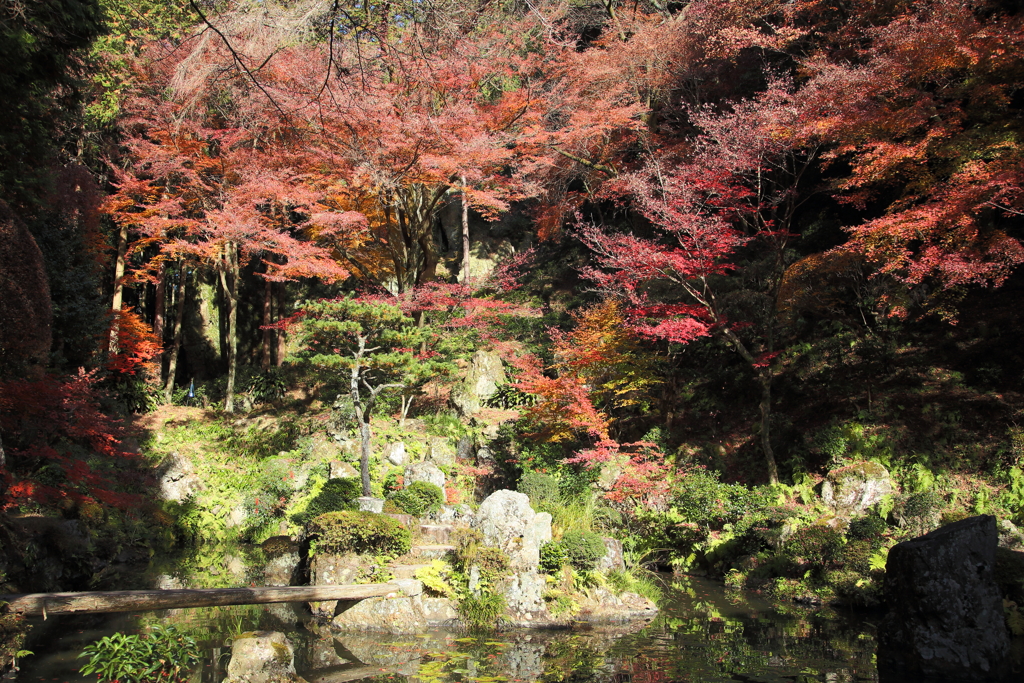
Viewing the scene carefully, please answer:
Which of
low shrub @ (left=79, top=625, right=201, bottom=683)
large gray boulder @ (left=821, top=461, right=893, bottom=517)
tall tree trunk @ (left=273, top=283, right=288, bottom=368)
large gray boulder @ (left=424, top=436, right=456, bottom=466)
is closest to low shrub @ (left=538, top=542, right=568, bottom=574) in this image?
low shrub @ (left=79, top=625, right=201, bottom=683)

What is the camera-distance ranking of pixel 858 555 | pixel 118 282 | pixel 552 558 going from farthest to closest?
pixel 118 282 < pixel 858 555 < pixel 552 558

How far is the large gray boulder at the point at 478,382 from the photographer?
15.7m

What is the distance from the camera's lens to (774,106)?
11.4 metres

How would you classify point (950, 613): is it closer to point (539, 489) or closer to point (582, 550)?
point (582, 550)

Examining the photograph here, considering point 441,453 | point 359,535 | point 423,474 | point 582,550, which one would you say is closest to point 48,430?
point 359,535

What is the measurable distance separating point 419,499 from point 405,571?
102 inches

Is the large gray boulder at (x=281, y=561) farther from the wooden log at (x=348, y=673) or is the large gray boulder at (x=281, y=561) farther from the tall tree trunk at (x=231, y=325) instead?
the tall tree trunk at (x=231, y=325)

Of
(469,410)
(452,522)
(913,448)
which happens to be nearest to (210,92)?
(469,410)

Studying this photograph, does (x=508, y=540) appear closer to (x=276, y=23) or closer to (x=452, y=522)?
(x=452, y=522)

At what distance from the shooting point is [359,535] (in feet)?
26.1

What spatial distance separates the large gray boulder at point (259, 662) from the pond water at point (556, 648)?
0.56m

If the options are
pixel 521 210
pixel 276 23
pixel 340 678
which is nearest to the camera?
pixel 276 23

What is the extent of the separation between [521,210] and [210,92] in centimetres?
1111

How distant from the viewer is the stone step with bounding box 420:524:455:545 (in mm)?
9000
